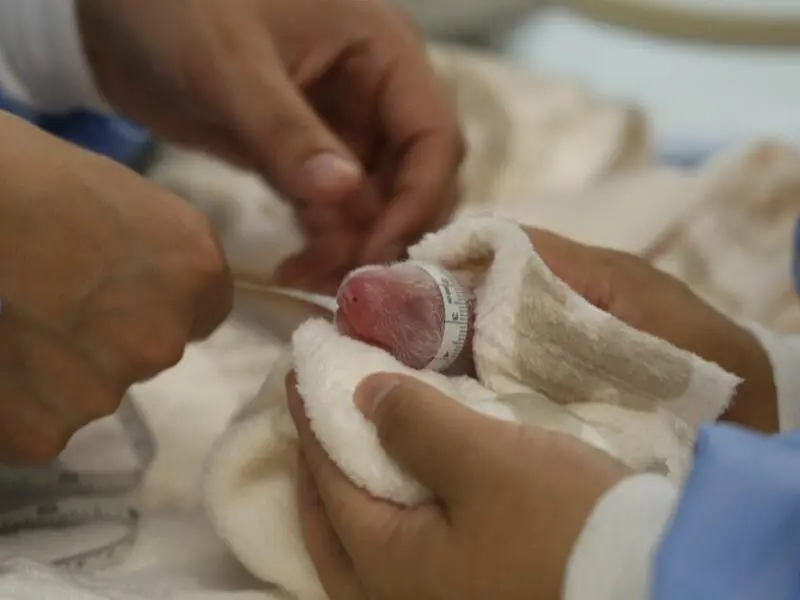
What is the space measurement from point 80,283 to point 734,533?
0.27 m

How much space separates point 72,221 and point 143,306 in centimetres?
5

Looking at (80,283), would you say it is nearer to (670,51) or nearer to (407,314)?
(407,314)

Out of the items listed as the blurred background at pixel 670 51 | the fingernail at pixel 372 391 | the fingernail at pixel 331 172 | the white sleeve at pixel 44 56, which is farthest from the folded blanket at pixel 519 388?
the blurred background at pixel 670 51

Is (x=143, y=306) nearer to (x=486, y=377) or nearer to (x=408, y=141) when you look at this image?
(x=486, y=377)

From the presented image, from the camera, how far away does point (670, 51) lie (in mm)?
1101

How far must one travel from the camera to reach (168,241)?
1.41 feet

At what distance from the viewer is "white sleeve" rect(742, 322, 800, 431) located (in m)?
0.49

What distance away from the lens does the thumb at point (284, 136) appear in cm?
55

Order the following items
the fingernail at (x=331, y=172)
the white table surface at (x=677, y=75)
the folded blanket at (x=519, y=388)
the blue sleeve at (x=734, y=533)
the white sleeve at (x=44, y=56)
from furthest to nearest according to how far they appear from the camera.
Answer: the white table surface at (x=677, y=75), the white sleeve at (x=44, y=56), the fingernail at (x=331, y=172), the folded blanket at (x=519, y=388), the blue sleeve at (x=734, y=533)

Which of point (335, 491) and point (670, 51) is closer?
point (335, 491)

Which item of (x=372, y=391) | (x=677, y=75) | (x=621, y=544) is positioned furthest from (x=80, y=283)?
(x=677, y=75)

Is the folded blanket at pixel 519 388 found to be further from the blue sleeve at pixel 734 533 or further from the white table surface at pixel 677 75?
the white table surface at pixel 677 75

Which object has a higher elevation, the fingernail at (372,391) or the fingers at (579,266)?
the fingers at (579,266)

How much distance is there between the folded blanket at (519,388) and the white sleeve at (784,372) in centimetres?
9
